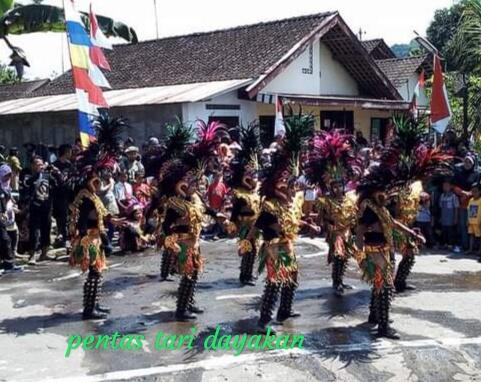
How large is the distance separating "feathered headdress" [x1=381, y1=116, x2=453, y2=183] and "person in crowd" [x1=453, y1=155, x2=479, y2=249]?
4.57m

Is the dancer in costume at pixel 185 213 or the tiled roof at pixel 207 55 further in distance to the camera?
the tiled roof at pixel 207 55

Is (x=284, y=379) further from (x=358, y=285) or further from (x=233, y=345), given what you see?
(x=358, y=285)

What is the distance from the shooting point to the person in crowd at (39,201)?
428 inches

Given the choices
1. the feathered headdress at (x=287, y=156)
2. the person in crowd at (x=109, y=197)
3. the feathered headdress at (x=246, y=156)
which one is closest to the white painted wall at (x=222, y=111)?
the person in crowd at (x=109, y=197)

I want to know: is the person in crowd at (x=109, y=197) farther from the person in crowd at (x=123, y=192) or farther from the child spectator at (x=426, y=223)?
the child spectator at (x=426, y=223)

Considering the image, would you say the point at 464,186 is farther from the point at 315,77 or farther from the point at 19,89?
the point at 19,89

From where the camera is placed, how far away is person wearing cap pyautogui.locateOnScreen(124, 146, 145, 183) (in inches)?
519

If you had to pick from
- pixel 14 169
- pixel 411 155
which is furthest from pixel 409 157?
pixel 14 169

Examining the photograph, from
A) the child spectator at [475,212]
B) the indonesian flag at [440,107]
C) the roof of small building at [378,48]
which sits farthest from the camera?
the roof of small building at [378,48]

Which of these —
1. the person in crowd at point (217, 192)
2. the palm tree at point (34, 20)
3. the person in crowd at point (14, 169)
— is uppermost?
the palm tree at point (34, 20)

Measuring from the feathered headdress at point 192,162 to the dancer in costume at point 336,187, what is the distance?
48.8 inches

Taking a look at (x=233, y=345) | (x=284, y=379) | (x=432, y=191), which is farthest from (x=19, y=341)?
(x=432, y=191)

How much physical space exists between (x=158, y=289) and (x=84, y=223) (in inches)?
76.7

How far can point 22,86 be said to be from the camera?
95.4 feet
